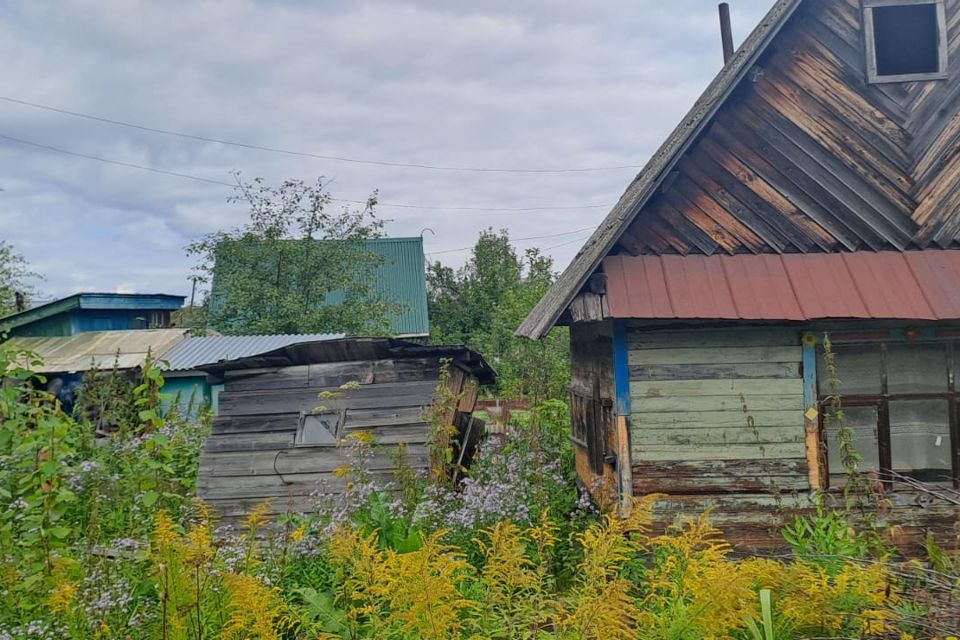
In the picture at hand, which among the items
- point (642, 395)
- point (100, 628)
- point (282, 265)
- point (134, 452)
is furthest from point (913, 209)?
point (282, 265)

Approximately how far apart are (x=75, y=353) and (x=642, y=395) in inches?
661

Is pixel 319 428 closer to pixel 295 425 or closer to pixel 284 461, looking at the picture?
pixel 295 425

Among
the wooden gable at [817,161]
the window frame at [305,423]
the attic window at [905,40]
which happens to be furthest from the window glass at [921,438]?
the window frame at [305,423]

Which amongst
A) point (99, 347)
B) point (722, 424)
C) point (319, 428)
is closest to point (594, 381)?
point (722, 424)

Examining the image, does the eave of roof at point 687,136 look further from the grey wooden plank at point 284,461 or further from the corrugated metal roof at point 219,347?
the corrugated metal roof at point 219,347

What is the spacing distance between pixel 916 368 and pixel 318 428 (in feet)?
22.8

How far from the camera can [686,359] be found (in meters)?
6.68

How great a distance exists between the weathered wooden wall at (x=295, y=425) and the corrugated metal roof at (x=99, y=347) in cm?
837

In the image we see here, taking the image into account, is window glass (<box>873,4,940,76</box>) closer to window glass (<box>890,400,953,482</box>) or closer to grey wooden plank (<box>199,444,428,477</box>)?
window glass (<box>890,400,953,482</box>)

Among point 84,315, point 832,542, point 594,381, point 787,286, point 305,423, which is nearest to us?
point 832,542

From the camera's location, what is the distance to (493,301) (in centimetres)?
3086

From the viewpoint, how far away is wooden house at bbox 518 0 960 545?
6.45m

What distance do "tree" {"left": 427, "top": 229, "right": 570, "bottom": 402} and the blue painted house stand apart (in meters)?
12.6

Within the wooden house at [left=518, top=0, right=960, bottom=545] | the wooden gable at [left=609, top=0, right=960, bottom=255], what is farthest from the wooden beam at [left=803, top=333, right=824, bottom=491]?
the wooden gable at [left=609, top=0, right=960, bottom=255]
